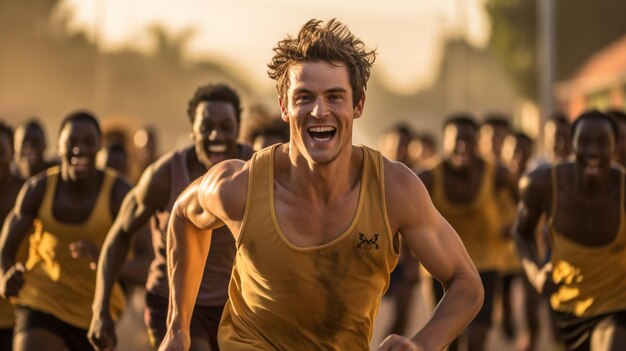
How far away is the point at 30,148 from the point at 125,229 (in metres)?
3.31

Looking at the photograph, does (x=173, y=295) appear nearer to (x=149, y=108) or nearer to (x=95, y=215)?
(x=95, y=215)

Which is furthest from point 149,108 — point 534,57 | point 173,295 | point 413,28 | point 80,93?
point 173,295

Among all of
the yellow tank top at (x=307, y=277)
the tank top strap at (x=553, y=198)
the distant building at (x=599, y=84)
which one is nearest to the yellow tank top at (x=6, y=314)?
the tank top strap at (x=553, y=198)

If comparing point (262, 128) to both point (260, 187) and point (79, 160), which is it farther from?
point (260, 187)

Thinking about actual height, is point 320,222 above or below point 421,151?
below

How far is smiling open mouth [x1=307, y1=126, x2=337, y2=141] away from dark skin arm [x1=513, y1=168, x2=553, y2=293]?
348 centimetres

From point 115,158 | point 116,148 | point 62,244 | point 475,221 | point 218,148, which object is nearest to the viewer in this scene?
point 218,148

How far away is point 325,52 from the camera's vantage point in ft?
16.9

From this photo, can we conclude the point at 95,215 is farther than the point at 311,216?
Yes

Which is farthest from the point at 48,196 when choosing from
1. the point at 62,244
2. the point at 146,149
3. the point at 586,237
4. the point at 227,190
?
the point at 146,149

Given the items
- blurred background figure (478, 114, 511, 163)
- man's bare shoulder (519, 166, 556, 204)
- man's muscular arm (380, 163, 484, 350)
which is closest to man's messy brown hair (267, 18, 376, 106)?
man's muscular arm (380, 163, 484, 350)

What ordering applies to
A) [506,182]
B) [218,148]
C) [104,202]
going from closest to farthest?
[218,148]
[104,202]
[506,182]

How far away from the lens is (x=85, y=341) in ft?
26.8

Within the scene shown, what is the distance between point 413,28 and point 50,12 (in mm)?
10879
